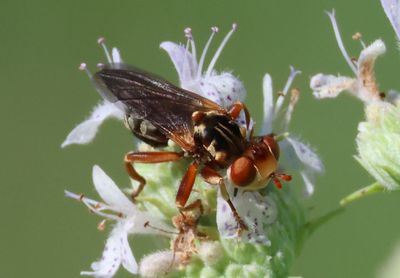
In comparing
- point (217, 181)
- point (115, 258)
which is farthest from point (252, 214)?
point (115, 258)

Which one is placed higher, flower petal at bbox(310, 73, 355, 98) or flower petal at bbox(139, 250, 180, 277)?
flower petal at bbox(310, 73, 355, 98)

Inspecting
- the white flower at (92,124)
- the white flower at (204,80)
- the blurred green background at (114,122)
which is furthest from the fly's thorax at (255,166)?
the blurred green background at (114,122)

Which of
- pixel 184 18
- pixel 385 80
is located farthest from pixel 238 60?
pixel 385 80

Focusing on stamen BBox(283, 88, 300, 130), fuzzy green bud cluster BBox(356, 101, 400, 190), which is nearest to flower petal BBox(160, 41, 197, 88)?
stamen BBox(283, 88, 300, 130)

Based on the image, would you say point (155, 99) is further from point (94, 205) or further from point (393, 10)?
point (393, 10)

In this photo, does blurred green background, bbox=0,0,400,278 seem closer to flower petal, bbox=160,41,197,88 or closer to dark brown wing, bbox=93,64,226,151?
flower petal, bbox=160,41,197,88

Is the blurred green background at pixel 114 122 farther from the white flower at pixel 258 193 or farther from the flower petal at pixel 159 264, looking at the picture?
the flower petal at pixel 159 264
